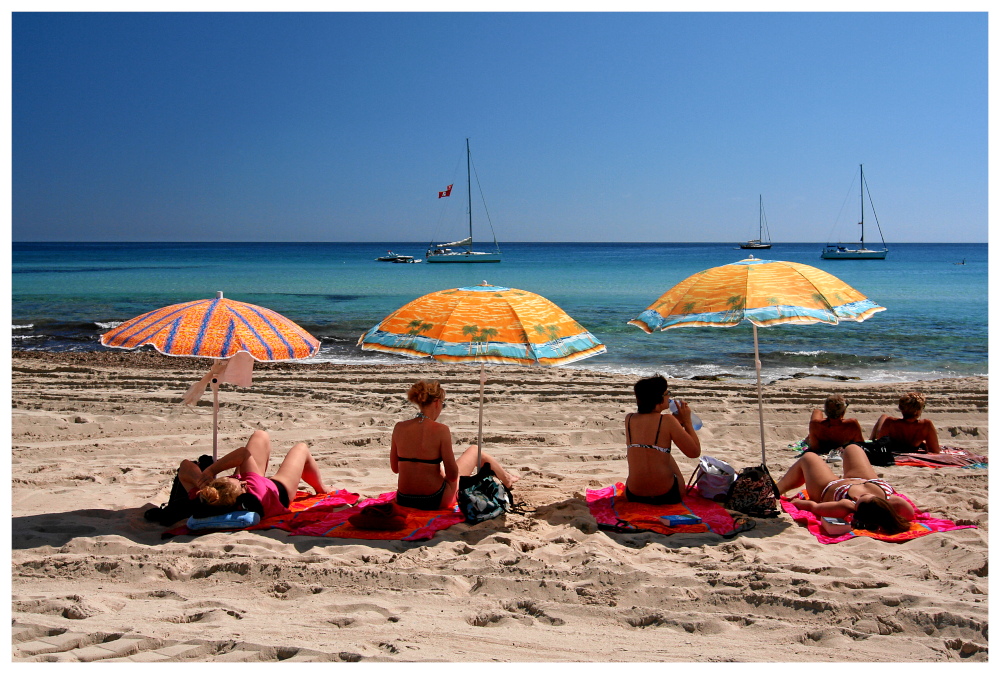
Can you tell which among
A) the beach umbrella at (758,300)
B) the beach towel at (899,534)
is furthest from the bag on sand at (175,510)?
the beach towel at (899,534)

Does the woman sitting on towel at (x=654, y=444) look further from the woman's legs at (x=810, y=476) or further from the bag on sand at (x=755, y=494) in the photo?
the woman's legs at (x=810, y=476)

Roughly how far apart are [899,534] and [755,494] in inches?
33.8

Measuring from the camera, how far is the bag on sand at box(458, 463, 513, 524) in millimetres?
4629

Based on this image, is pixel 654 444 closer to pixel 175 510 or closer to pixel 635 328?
pixel 175 510

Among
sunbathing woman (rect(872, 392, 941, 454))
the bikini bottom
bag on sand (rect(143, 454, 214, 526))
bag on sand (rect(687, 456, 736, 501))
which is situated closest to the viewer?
bag on sand (rect(143, 454, 214, 526))

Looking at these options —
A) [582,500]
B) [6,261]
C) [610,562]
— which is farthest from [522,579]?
[6,261]

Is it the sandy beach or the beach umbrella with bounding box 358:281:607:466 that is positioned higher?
the beach umbrella with bounding box 358:281:607:466

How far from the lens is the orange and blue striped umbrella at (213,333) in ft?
13.8

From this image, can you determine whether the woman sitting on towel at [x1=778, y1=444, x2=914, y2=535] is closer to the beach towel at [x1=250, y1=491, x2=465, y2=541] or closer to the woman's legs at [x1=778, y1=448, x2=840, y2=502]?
the woman's legs at [x1=778, y1=448, x2=840, y2=502]

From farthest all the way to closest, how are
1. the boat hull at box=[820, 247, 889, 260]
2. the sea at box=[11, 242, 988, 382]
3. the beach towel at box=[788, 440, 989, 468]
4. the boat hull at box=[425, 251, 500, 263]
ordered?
the boat hull at box=[425, 251, 500, 263], the boat hull at box=[820, 247, 889, 260], the sea at box=[11, 242, 988, 382], the beach towel at box=[788, 440, 989, 468]

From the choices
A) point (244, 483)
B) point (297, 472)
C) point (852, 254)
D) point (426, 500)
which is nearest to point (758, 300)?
point (426, 500)

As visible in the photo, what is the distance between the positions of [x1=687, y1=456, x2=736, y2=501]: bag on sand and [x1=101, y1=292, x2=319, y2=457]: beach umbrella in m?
2.89

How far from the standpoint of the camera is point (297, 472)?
16.4 feet

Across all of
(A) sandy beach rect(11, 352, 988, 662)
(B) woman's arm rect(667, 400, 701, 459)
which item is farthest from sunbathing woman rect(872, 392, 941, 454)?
(B) woman's arm rect(667, 400, 701, 459)
